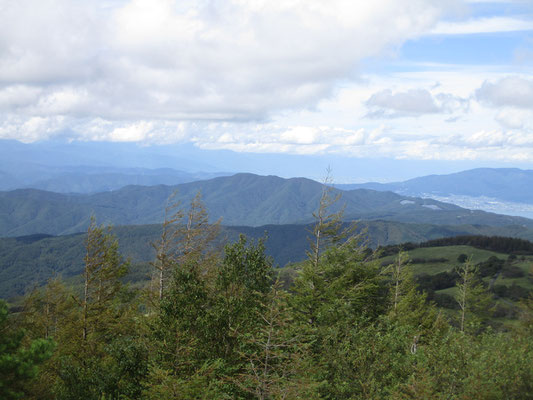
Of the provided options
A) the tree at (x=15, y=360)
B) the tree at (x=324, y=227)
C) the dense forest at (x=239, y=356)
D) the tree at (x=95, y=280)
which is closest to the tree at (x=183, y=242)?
the dense forest at (x=239, y=356)

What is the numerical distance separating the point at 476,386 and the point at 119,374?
12838 millimetres

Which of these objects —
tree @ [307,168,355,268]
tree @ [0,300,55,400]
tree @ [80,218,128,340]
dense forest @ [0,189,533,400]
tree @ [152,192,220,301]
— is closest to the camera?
tree @ [0,300,55,400]

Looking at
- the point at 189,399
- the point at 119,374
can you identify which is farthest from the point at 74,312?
the point at 189,399

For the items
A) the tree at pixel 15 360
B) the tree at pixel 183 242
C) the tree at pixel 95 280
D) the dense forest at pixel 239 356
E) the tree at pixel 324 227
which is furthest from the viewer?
the tree at pixel 324 227

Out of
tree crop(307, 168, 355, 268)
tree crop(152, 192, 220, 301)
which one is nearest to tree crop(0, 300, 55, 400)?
tree crop(152, 192, 220, 301)

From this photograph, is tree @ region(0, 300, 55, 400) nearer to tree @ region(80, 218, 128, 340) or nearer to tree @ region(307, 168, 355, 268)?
tree @ region(80, 218, 128, 340)

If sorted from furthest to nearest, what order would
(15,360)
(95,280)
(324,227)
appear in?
(324,227) < (95,280) < (15,360)

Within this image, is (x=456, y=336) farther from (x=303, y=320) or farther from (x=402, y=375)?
(x=303, y=320)

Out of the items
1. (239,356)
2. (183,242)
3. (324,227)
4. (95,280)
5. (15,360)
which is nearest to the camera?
(15,360)

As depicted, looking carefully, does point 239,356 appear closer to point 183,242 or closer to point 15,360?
point 15,360

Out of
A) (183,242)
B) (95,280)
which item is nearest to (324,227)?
(183,242)

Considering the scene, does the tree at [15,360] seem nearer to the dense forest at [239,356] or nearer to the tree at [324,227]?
the dense forest at [239,356]

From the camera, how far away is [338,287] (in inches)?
1110

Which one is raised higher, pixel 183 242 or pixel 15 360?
pixel 183 242
